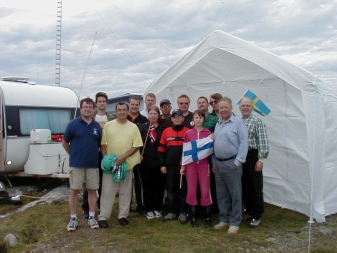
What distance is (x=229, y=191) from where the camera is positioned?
16.9 feet

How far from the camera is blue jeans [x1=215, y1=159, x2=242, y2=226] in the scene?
16.3 ft

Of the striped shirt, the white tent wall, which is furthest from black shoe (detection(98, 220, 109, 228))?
the white tent wall

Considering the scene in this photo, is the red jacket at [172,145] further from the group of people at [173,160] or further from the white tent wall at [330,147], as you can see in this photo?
the white tent wall at [330,147]

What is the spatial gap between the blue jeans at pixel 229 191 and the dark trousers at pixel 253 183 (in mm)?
331

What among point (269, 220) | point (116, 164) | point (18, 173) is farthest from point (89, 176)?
point (18, 173)

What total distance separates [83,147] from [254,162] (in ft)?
7.29

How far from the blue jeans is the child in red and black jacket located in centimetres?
57

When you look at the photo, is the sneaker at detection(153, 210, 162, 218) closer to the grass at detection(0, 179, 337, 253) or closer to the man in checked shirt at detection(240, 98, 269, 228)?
the grass at detection(0, 179, 337, 253)

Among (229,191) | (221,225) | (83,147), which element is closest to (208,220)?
(221,225)

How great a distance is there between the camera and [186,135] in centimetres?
535

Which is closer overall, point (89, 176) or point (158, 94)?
point (89, 176)

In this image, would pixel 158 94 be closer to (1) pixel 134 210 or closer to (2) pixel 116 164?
(1) pixel 134 210

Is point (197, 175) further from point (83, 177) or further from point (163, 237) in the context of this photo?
point (83, 177)

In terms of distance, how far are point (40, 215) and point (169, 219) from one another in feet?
7.03
